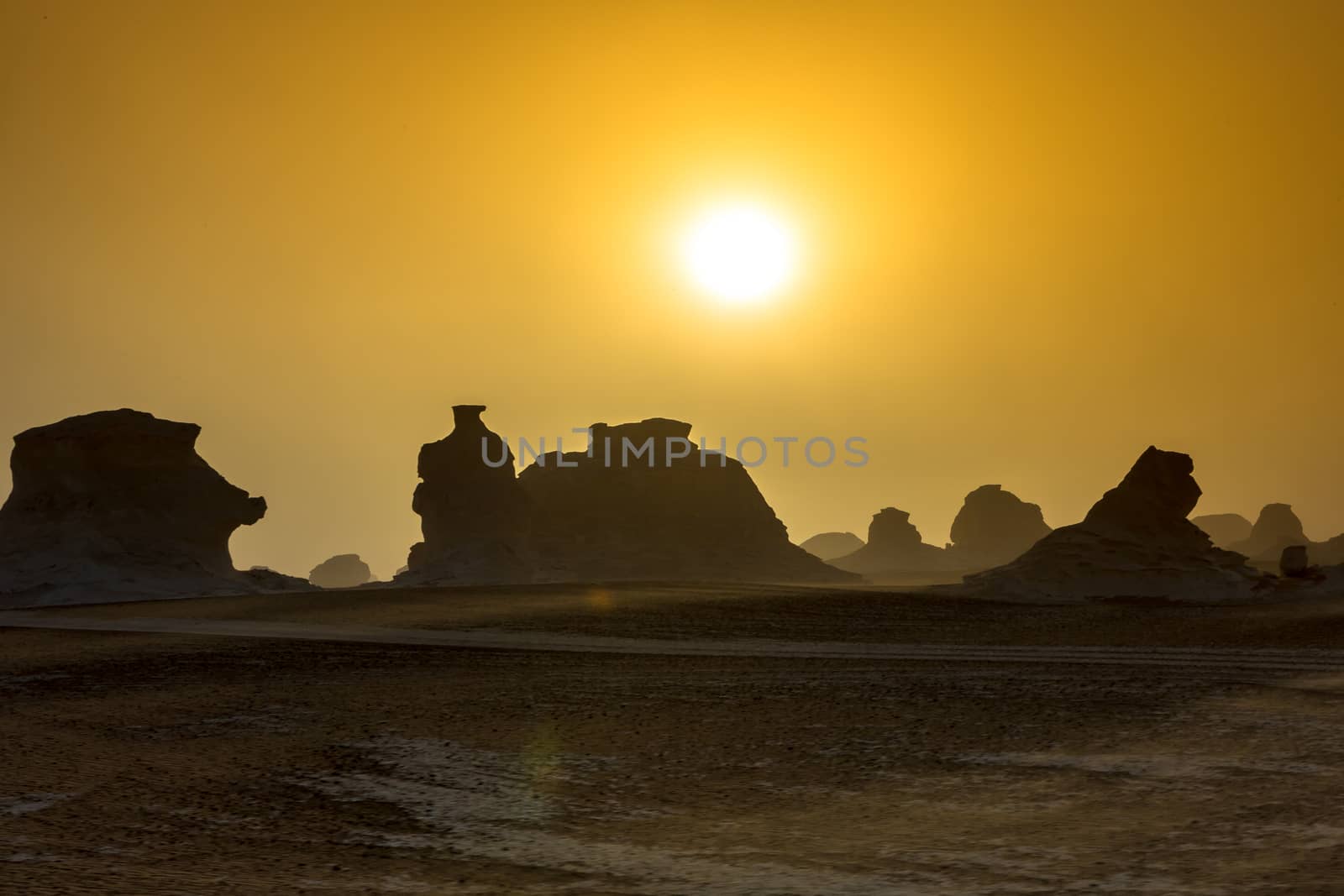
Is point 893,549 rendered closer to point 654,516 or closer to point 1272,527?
point 1272,527

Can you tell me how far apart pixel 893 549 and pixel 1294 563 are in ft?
428

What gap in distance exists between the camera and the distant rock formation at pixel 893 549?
17888 centimetres

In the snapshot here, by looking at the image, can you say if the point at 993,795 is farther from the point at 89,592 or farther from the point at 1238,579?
the point at 89,592

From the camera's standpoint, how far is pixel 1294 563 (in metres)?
53.6

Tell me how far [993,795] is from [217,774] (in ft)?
27.7

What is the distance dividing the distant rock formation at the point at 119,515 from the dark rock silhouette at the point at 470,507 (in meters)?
17.2

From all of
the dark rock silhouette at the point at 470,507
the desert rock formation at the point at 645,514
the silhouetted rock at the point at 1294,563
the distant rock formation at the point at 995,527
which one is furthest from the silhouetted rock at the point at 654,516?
the distant rock formation at the point at 995,527

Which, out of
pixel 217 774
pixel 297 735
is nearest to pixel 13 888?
pixel 217 774

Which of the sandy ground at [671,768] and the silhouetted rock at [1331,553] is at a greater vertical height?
the silhouetted rock at [1331,553]

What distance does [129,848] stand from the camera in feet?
32.9

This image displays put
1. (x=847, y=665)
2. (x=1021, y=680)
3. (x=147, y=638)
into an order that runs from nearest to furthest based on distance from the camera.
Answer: (x=1021, y=680)
(x=847, y=665)
(x=147, y=638)

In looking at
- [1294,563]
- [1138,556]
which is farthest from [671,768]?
[1294,563]

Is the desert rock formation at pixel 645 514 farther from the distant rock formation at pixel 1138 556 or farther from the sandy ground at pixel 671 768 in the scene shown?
the sandy ground at pixel 671 768

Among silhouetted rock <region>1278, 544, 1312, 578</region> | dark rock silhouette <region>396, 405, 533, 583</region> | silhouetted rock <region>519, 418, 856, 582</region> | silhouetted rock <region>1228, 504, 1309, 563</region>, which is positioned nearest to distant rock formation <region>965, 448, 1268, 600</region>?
silhouetted rock <region>1278, 544, 1312, 578</region>
